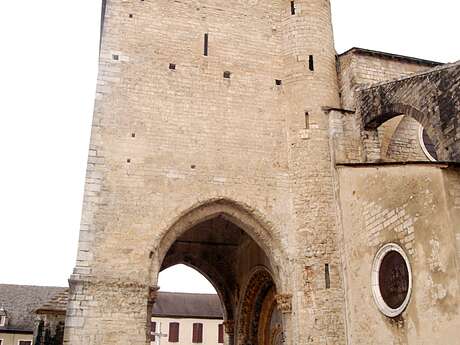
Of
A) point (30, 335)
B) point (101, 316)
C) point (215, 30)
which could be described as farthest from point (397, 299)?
point (30, 335)

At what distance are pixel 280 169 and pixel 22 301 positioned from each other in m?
18.5

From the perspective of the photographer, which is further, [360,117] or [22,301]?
[22,301]

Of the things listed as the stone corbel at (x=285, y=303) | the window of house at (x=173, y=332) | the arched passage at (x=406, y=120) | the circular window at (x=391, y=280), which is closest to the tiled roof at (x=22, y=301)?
the window of house at (x=173, y=332)

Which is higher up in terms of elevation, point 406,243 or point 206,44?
point 206,44

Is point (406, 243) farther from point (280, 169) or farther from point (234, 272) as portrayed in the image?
point (234, 272)

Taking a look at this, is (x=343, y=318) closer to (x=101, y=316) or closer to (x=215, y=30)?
(x=101, y=316)

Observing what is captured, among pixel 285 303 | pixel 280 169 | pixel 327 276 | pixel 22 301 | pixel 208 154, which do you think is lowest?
pixel 285 303

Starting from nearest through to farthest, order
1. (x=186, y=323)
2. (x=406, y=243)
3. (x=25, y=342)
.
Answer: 1. (x=406, y=243)
2. (x=25, y=342)
3. (x=186, y=323)

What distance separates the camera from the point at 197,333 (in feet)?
81.8

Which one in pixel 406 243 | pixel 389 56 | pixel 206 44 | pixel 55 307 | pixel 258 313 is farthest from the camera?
pixel 258 313

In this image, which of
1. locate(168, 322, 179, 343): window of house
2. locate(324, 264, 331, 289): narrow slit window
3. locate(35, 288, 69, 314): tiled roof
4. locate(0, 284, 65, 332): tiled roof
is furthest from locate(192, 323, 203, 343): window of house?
locate(324, 264, 331, 289): narrow slit window

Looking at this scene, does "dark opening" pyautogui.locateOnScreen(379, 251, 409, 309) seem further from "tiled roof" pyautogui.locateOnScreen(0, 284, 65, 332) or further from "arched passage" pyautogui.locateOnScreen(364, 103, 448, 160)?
"tiled roof" pyautogui.locateOnScreen(0, 284, 65, 332)

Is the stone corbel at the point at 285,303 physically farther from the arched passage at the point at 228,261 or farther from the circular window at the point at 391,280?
the arched passage at the point at 228,261

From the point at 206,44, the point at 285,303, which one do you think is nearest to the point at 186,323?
the point at 285,303
